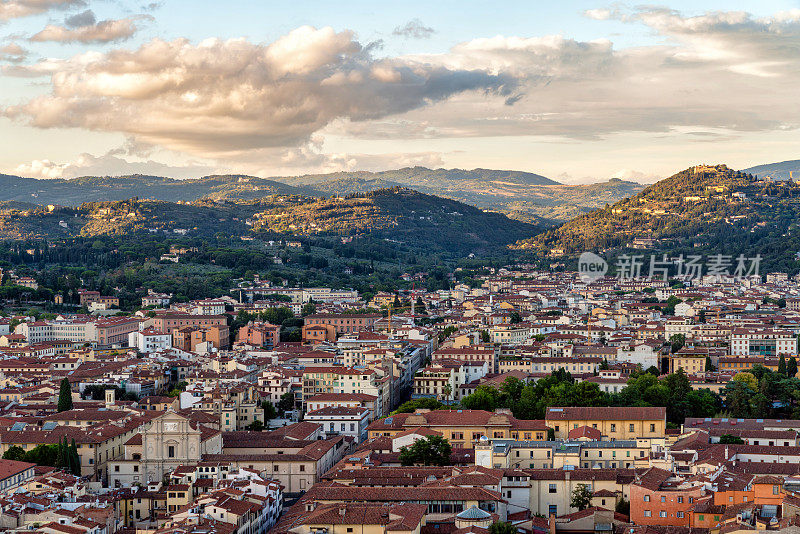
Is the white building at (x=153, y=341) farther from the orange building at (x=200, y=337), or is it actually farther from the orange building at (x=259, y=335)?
the orange building at (x=259, y=335)

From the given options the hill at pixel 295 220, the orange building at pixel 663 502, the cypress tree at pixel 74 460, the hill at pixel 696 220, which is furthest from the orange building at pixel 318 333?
the hill at pixel 295 220

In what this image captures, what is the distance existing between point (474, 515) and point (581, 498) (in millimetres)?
3782

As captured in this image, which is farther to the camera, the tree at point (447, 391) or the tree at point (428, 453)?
the tree at point (447, 391)

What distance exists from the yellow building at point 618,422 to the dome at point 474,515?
1013 cm

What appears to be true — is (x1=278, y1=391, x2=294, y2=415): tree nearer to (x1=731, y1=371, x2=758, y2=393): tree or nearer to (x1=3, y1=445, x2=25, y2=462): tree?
(x1=3, y1=445, x2=25, y2=462): tree

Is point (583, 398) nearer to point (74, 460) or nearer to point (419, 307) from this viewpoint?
point (74, 460)

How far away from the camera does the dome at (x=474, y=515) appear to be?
22969mm

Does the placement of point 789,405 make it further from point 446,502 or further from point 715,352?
point 446,502

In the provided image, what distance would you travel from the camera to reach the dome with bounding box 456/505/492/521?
23.0 metres

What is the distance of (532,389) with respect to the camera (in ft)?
129

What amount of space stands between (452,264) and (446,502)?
319ft

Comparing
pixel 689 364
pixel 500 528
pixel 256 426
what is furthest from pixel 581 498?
pixel 689 364

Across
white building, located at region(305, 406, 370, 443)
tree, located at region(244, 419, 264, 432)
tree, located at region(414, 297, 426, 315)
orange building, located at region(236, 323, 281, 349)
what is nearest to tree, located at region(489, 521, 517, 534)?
white building, located at region(305, 406, 370, 443)

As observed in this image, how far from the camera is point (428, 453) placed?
30.2 m
